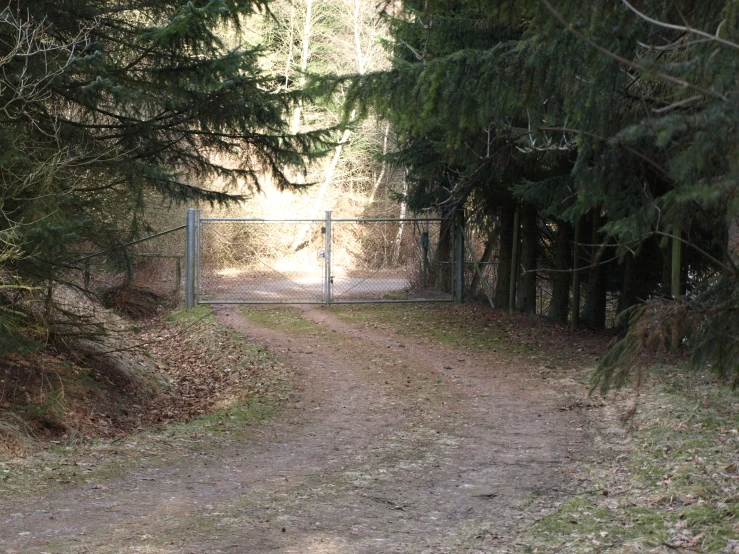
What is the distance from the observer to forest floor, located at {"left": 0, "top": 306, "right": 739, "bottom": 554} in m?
4.92

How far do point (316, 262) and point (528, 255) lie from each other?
1302 cm

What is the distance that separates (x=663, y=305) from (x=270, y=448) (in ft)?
14.2

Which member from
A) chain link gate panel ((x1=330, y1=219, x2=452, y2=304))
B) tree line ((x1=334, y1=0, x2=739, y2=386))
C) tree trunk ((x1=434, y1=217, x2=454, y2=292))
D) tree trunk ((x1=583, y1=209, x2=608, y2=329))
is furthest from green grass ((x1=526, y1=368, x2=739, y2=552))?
tree trunk ((x1=434, y1=217, x2=454, y2=292))

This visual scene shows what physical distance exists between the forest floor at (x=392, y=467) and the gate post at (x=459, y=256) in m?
4.90

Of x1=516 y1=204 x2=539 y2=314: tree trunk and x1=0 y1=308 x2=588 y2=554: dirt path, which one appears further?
x1=516 y1=204 x2=539 y2=314: tree trunk

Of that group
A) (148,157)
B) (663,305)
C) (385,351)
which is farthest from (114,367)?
(663,305)

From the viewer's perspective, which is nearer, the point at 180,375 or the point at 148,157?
the point at 148,157

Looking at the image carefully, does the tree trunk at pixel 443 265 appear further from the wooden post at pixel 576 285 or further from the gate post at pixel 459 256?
the wooden post at pixel 576 285

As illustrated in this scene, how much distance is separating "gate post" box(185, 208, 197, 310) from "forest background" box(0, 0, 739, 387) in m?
2.97

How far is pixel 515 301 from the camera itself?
1566 centimetres

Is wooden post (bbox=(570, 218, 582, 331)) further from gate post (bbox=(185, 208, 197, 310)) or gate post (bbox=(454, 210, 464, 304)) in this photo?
gate post (bbox=(185, 208, 197, 310))

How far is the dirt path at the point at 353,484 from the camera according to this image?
4883 mm

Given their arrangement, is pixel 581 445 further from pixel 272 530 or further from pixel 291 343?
pixel 291 343

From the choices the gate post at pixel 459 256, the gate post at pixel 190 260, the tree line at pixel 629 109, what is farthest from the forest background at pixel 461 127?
the gate post at pixel 190 260
